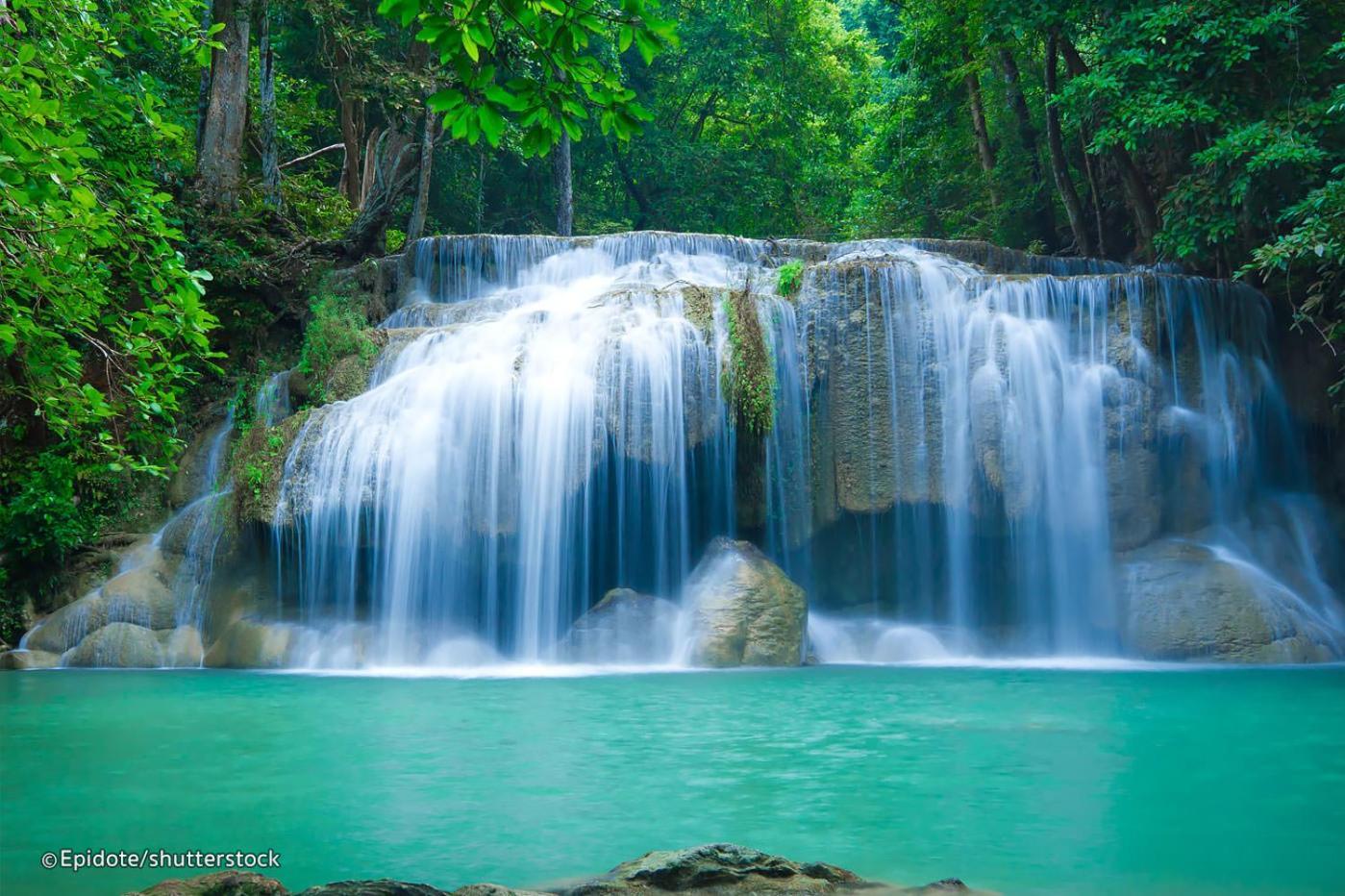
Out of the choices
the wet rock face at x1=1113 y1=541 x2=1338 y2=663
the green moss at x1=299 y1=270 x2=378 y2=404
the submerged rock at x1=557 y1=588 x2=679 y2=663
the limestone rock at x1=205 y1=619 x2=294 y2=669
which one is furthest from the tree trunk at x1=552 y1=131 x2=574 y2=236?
the wet rock face at x1=1113 y1=541 x2=1338 y2=663

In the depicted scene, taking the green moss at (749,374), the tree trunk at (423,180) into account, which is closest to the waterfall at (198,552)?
the green moss at (749,374)

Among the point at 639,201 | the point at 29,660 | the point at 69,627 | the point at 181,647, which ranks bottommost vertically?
the point at 29,660

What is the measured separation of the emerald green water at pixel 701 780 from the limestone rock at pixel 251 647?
214cm

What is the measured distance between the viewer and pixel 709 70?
96.9ft

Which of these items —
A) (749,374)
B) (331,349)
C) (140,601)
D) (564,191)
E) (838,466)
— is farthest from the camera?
(564,191)

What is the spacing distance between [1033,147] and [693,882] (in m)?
20.8

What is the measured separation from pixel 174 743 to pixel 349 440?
232 inches

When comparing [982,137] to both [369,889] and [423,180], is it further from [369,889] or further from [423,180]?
[369,889]

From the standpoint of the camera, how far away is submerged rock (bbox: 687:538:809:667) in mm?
11062

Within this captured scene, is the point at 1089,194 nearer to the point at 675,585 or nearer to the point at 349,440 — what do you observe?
the point at 675,585

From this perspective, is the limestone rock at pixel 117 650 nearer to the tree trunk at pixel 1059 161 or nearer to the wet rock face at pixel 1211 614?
the wet rock face at pixel 1211 614

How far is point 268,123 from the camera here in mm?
18766

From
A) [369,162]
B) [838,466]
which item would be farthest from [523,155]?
[838,466]

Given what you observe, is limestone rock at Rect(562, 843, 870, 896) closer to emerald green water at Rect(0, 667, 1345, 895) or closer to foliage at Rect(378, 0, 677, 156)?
emerald green water at Rect(0, 667, 1345, 895)
